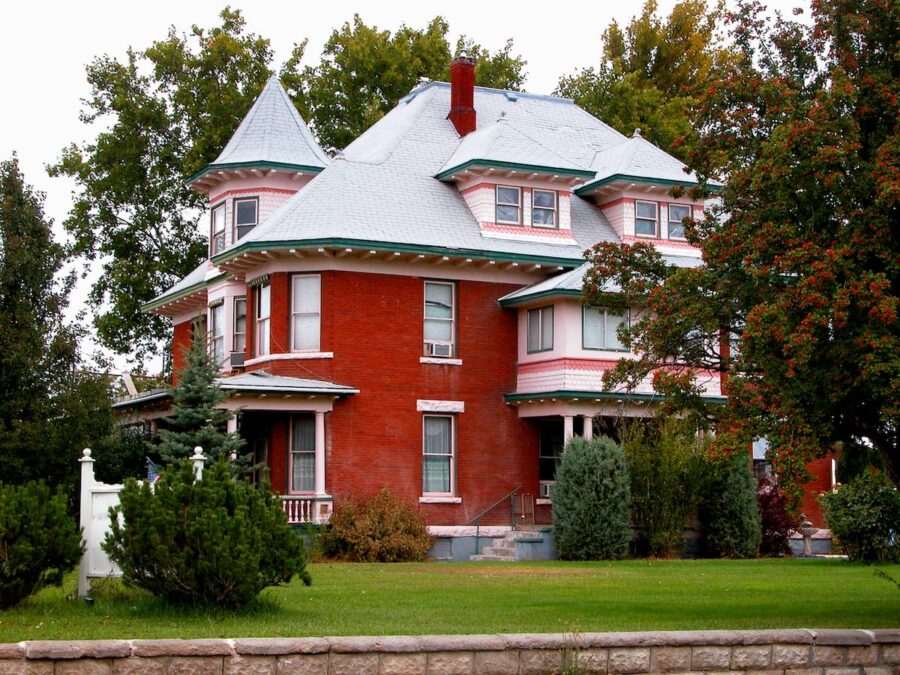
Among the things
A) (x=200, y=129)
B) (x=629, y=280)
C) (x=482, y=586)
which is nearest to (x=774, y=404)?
(x=629, y=280)

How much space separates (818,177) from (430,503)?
1863cm

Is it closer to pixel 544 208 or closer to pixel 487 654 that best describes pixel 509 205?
pixel 544 208

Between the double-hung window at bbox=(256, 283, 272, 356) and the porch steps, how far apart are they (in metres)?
7.31

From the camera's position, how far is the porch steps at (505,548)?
31391 mm

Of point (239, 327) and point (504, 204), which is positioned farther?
point (239, 327)

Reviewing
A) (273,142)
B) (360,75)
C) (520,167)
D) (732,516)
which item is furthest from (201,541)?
(360,75)

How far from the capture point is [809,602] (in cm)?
1912

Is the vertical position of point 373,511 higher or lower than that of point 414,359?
lower

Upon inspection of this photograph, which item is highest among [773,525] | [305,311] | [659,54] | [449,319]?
[659,54]

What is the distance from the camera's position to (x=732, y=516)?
32.9 meters

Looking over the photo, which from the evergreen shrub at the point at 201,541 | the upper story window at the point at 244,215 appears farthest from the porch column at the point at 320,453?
the evergreen shrub at the point at 201,541

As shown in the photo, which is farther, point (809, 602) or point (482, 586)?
point (482, 586)

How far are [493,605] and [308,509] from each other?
14322mm

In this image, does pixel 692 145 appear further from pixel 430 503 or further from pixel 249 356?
pixel 249 356
